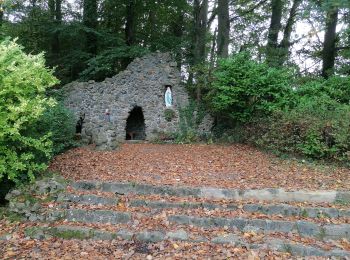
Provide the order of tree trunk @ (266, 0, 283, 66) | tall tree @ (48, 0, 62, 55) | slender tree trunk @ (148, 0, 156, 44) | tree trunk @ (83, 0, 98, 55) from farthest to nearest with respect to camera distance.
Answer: slender tree trunk @ (148, 0, 156, 44), tall tree @ (48, 0, 62, 55), tree trunk @ (83, 0, 98, 55), tree trunk @ (266, 0, 283, 66)

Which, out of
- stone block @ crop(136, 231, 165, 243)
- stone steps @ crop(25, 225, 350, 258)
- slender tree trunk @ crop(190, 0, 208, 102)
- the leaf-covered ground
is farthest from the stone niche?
stone block @ crop(136, 231, 165, 243)

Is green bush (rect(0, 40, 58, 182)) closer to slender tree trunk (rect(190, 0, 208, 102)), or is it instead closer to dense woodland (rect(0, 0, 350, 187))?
dense woodland (rect(0, 0, 350, 187))

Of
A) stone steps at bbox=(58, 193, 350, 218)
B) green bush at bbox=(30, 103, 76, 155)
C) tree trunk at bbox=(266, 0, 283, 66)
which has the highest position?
tree trunk at bbox=(266, 0, 283, 66)

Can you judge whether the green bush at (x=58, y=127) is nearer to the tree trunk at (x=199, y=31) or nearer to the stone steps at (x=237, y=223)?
the stone steps at (x=237, y=223)

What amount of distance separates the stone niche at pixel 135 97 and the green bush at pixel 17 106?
693 centimetres

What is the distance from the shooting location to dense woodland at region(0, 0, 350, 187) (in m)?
6.29

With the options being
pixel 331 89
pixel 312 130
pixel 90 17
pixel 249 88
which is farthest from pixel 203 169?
pixel 90 17

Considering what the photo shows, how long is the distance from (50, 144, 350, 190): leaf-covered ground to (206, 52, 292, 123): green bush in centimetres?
161

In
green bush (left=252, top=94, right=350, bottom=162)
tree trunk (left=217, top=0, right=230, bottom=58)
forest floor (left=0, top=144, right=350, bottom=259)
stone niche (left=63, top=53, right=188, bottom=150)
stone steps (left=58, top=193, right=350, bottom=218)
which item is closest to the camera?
forest floor (left=0, top=144, right=350, bottom=259)

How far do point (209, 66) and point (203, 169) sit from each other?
6115mm

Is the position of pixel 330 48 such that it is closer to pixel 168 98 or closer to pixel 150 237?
pixel 168 98

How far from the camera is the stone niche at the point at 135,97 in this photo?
1338 cm

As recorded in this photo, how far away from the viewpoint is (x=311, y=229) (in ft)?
16.6

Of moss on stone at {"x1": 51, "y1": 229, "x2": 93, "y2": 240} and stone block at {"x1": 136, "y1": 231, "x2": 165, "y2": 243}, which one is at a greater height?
stone block at {"x1": 136, "y1": 231, "x2": 165, "y2": 243}
